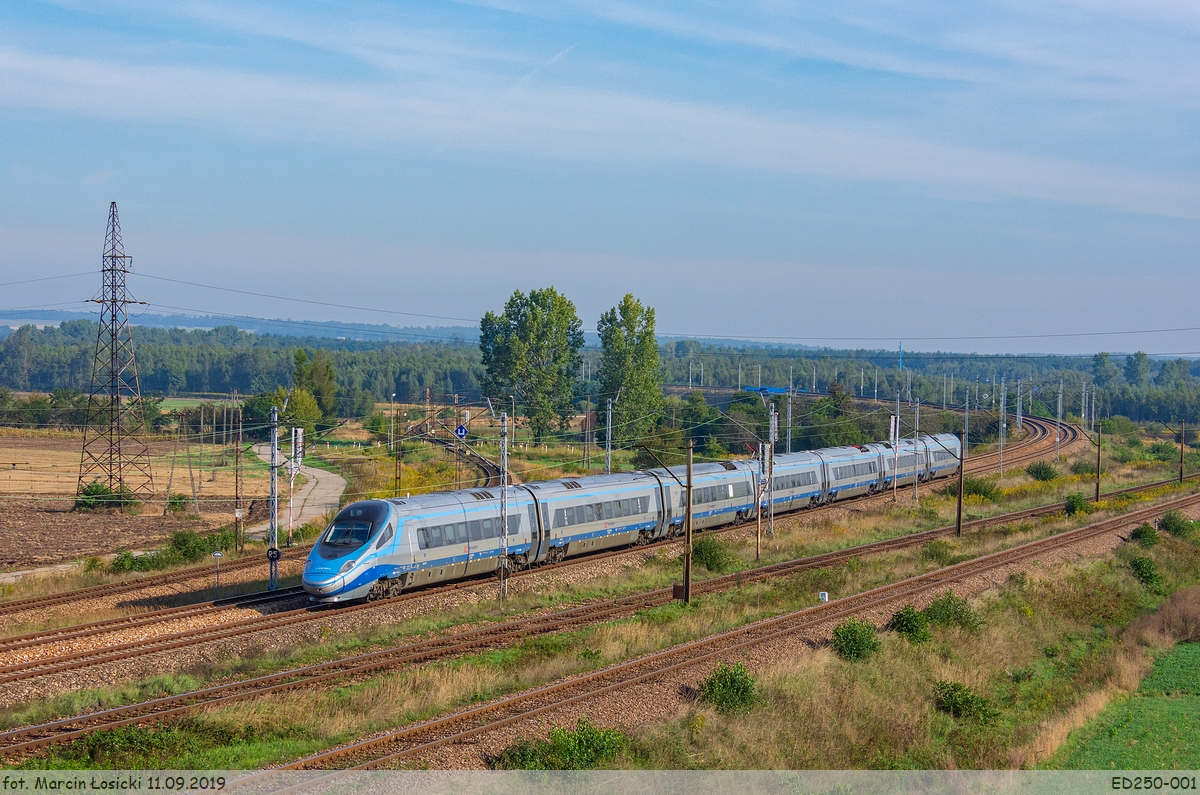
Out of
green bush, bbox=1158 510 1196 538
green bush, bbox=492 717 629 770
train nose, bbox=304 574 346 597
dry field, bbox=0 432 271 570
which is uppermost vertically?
train nose, bbox=304 574 346 597

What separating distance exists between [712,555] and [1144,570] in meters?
21.1

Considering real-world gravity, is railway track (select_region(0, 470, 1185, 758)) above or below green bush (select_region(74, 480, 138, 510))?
above

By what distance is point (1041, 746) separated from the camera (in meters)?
23.6

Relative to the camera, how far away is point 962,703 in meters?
25.5

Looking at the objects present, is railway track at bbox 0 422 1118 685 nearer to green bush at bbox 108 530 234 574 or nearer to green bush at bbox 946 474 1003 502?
green bush at bbox 108 530 234 574

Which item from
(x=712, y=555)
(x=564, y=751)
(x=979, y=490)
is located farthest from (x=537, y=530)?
(x=979, y=490)

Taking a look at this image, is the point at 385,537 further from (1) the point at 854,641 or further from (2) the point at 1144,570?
(2) the point at 1144,570

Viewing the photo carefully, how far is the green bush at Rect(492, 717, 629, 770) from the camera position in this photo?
17.8 m

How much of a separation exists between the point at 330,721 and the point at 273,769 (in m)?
2.81

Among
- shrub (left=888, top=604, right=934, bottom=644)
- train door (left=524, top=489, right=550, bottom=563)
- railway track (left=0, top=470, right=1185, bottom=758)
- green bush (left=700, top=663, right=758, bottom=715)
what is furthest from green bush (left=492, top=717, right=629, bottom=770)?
train door (left=524, top=489, right=550, bottom=563)

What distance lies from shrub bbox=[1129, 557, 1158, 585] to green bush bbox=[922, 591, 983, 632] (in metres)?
16.2

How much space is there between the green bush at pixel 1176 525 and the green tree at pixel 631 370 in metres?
47.0

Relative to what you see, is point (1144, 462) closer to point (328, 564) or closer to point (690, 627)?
point (690, 627)

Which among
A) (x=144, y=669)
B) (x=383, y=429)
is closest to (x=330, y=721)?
(x=144, y=669)
